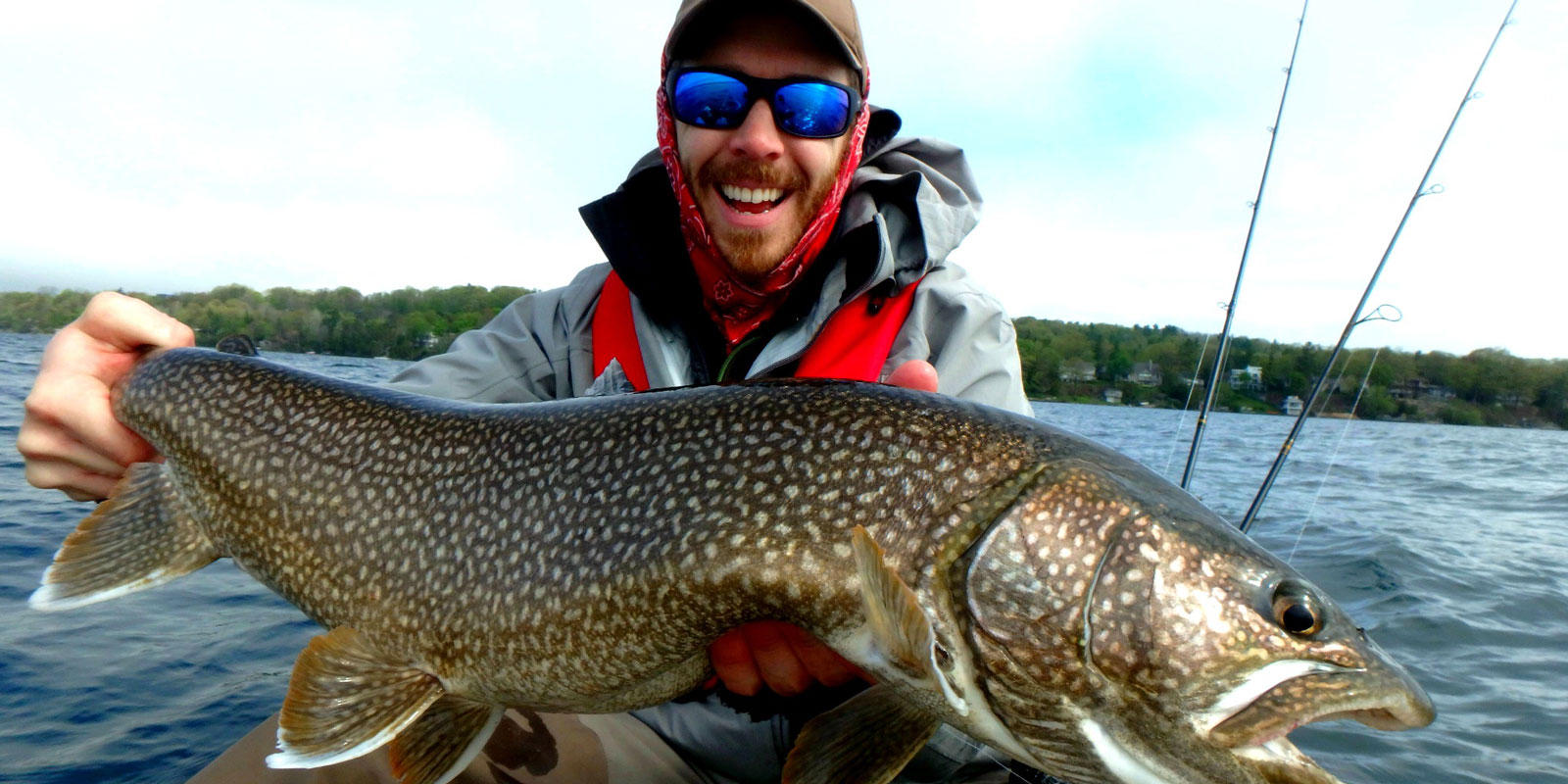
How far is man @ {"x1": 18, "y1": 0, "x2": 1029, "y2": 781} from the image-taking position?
288cm

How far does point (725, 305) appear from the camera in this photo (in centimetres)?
384

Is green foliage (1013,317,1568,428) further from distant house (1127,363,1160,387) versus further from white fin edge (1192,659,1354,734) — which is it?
white fin edge (1192,659,1354,734)

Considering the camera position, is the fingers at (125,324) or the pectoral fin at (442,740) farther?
the fingers at (125,324)

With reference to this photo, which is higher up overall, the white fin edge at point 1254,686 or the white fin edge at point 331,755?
the white fin edge at point 1254,686

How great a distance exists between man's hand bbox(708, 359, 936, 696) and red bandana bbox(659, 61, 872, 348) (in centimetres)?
168

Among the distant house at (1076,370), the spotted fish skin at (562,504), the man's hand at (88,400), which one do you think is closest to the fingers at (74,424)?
the man's hand at (88,400)

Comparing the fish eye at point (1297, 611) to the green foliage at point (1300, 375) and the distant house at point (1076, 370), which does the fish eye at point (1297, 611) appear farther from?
the distant house at point (1076, 370)

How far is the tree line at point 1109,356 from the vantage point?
23030 mm

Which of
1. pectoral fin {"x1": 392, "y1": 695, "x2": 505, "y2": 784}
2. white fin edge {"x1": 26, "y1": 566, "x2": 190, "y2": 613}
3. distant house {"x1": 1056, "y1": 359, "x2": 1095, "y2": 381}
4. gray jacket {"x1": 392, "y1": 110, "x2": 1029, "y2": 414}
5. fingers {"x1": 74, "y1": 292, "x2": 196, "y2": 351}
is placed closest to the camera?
pectoral fin {"x1": 392, "y1": 695, "x2": 505, "y2": 784}

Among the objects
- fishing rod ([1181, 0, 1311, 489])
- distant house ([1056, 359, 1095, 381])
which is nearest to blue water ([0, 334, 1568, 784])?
fishing rod ([1181, 0, 1311, 489])

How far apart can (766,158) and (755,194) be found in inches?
6.9

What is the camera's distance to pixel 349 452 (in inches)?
101

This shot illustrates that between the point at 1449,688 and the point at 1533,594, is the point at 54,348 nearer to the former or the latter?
the point at 1449,688

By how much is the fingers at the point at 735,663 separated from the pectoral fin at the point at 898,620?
52 centimetres
